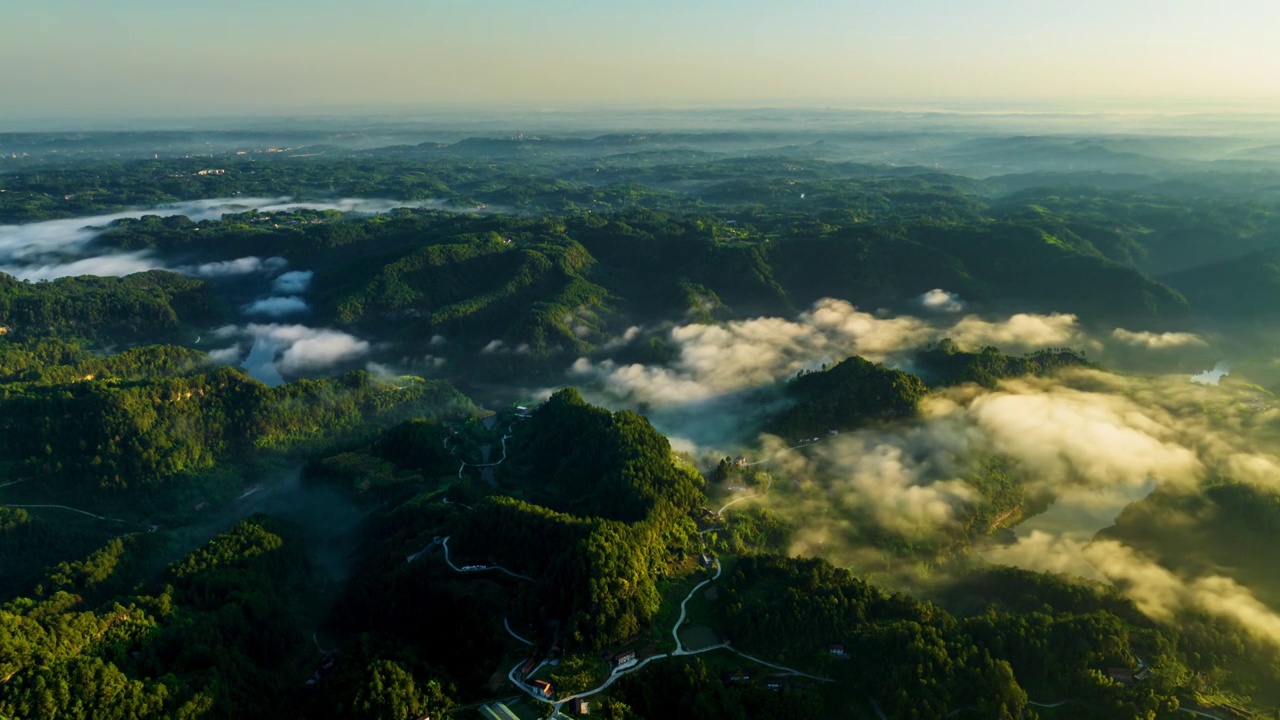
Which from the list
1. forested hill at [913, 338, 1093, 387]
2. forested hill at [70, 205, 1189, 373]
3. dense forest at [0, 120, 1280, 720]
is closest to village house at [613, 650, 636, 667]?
dense forest at [0, 120, 1280, 720]

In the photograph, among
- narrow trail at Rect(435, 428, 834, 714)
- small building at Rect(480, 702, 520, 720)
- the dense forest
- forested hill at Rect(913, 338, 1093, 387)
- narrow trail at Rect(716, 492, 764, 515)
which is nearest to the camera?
small building at Rect(480, 702, 520, 720)

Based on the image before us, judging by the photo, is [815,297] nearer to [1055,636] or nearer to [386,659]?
[1055,636]

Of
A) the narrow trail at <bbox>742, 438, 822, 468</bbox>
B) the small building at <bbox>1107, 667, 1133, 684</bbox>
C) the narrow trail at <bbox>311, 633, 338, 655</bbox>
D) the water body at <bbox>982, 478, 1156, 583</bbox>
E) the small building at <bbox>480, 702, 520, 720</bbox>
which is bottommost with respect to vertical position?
the narrow trail at <bbox>311, 633, 338, 655</bbox>

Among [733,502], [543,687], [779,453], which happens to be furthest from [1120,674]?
[779,453]

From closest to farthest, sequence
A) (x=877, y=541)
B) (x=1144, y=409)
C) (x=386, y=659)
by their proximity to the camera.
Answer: (x=386, y=659)
(x=877, y=541)
(x=1144, y=409)

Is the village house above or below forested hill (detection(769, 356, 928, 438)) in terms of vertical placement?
below

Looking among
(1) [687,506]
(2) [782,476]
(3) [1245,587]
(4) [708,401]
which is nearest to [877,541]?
(2) [782,476]

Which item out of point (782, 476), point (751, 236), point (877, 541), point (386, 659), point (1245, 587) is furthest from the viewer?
point (751, 236)

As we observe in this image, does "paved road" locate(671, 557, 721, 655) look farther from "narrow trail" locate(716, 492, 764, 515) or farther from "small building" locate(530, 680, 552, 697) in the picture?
"small building" locate(530, 680, 552, 697)

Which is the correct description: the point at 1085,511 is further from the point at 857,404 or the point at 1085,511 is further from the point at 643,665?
the point at 643,665
